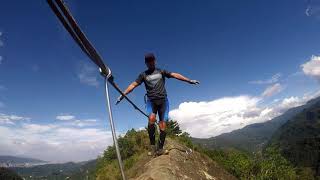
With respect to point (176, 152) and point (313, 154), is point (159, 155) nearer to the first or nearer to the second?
point (176, 152)

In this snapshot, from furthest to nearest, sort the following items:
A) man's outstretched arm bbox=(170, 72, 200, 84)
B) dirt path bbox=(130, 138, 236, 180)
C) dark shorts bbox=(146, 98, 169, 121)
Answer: dark shorts bbox=(146, 98, 169, 121) < man's outstretched arm bbox=(170, 72, 200, 84) < dirt path bbox=(130, 138, 236, 180)

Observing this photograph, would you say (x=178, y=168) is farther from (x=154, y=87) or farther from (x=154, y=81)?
(x=154, y=81)

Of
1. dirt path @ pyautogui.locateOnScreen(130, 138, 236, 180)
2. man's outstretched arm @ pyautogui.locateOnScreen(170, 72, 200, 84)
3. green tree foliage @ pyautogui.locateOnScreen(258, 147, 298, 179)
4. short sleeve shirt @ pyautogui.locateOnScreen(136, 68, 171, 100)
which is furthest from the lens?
green tree foliage @ pyautogui.locateOnScreen(258, 147, 298, 179)

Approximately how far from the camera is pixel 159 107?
32.4 ft

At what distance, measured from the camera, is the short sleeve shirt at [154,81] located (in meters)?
9.49

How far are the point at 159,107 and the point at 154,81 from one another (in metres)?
0.89

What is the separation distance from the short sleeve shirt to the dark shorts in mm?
140

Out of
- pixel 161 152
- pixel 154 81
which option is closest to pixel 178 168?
pixel 161 152

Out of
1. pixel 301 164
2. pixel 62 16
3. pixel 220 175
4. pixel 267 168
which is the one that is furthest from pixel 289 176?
pixel 301 164

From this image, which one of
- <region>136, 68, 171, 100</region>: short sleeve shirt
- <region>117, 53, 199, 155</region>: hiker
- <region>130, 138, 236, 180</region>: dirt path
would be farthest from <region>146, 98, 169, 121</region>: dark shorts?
<region>130, 138, 236, 180</region>: dirt path

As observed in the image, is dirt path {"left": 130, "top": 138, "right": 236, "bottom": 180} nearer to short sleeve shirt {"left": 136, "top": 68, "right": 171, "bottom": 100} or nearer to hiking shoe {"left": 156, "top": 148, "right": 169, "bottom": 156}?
hiking shoe {"left": 156, "top": 148, "right": 169, "bottom": 156}

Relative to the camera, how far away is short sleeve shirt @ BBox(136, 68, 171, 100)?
9.49 meters

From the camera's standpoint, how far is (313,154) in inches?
7569

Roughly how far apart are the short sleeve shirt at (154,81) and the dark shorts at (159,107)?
0.14 meters
